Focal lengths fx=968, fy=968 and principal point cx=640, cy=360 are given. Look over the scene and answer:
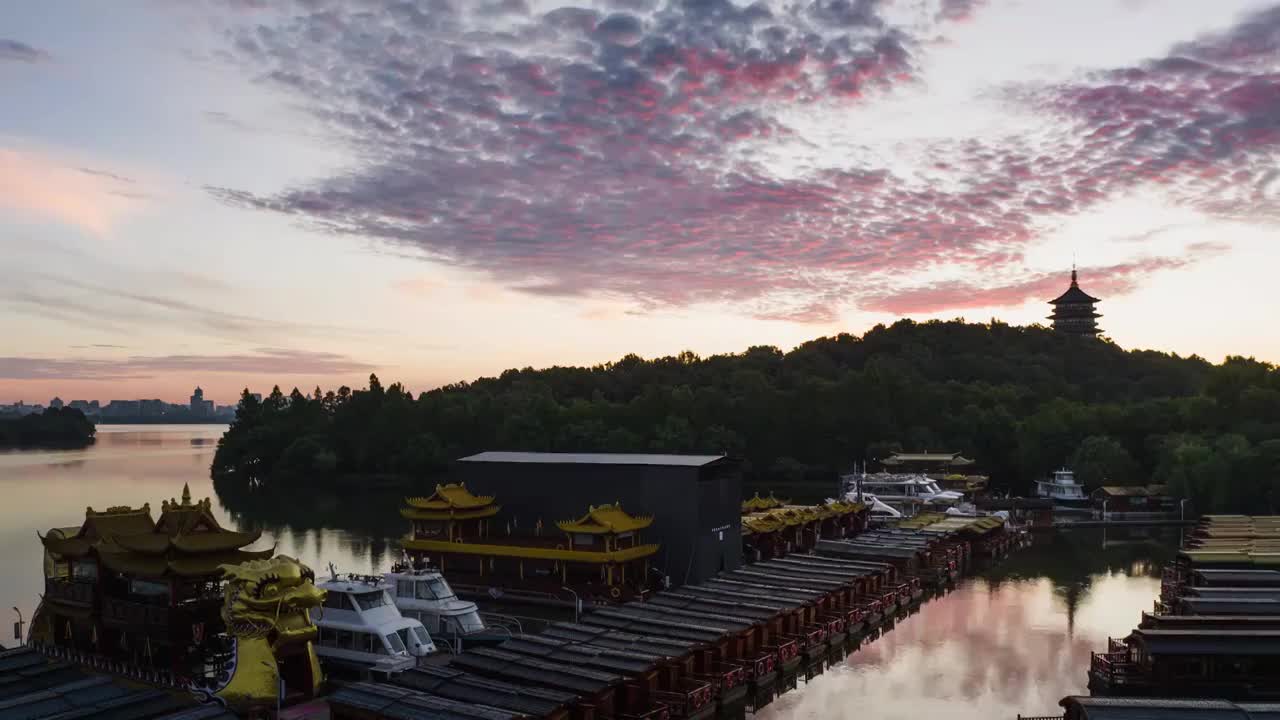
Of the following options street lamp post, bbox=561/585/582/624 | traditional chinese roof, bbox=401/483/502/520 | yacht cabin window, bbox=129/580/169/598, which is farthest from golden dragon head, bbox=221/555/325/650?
traditional chinese roof, bbox=401/483/502/520

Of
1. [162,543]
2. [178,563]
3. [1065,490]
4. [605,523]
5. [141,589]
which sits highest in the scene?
[162,543]

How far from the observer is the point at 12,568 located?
4912 cm

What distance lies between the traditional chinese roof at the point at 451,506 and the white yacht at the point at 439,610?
9.57 meters

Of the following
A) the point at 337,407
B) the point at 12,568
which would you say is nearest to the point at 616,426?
the point at 337,407

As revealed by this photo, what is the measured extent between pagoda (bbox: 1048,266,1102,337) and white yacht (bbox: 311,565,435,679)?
140 m

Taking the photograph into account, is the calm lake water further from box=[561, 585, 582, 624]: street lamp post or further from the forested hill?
the forested hill

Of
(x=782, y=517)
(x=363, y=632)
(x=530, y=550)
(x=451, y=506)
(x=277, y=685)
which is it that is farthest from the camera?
(x=782, y=517)

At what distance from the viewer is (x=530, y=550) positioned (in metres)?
38.9

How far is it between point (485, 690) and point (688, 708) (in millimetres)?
5645

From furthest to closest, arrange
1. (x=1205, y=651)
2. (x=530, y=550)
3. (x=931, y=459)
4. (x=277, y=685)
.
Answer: (x=931, y=459) < (x=530, y=550) < (x=1205, y=651) < (x=277, y=685)

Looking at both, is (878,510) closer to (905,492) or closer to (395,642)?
(905,492)

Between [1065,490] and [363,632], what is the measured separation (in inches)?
2490

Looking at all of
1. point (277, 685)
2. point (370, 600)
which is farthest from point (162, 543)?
point (277, 685)

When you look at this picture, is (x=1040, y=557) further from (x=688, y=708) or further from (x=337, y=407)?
(x=337, y=407)
